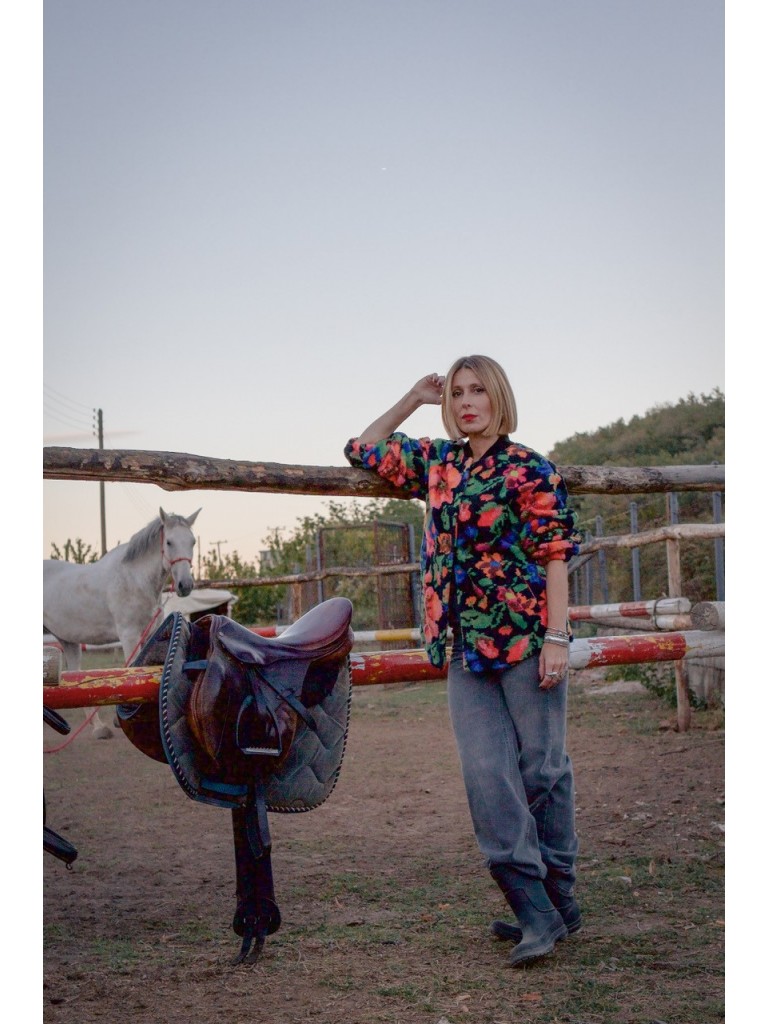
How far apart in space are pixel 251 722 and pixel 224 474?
674mm

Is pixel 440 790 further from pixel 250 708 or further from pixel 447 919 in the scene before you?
pixel 250 708

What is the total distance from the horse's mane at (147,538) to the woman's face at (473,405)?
5224mm

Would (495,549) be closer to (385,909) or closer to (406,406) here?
(406,406)

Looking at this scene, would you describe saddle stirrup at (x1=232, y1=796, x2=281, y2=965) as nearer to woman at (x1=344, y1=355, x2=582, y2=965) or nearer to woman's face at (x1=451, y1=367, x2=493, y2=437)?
woman at (x1=344, y1=355, x2=582, y2=965)

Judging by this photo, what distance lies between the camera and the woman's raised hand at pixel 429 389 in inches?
99.8

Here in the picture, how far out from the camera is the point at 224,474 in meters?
2.45

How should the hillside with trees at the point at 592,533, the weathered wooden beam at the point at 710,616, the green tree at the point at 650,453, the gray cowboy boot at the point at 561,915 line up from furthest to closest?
the green tree at the point at 650,453
the hillside with trees at the point at 592,533
the weathered wooden beam at the point at 710,616
the gray cowboy boot at the point at 561,915

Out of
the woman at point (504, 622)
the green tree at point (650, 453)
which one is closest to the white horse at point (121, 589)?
the woman at point (504, 622)

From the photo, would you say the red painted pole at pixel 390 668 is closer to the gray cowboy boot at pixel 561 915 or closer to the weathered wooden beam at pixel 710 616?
the weathered wooden beam at pixel 710 616

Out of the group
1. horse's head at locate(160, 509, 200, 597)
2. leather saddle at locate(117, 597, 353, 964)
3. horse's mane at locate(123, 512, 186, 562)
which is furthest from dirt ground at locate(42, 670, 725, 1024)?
horse's mane at locate(123, 512, 186, 562)

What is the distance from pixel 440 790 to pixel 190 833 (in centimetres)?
132

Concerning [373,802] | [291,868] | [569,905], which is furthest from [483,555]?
[373,802]
